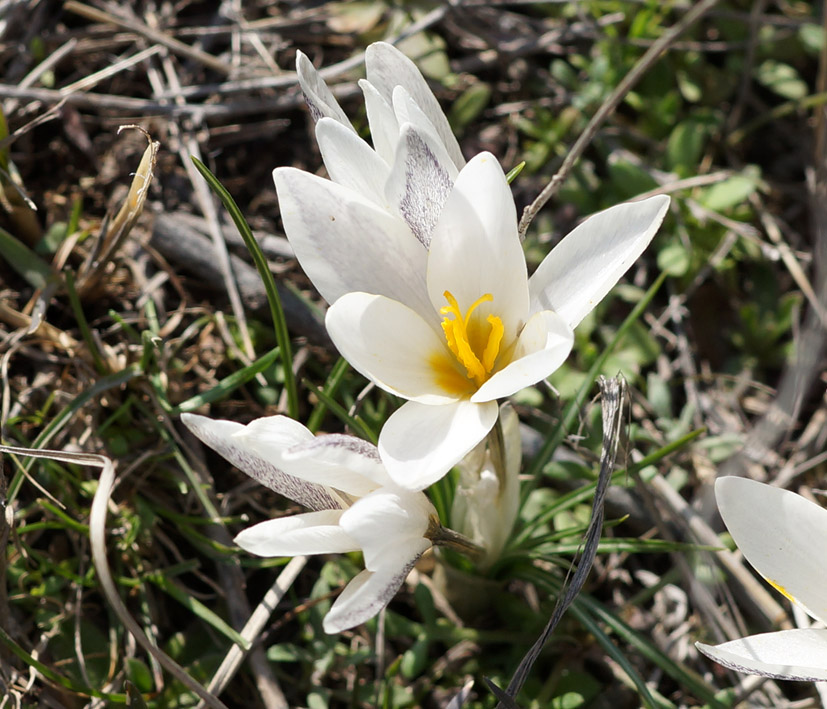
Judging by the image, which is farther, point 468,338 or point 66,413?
point 66,413

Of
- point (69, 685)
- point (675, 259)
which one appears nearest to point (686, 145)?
point (675, 259)

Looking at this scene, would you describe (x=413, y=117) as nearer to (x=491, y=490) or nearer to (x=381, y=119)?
(x=381, y=119)

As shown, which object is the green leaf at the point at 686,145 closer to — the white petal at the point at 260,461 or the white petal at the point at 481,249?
the white petal at the point at 481,249

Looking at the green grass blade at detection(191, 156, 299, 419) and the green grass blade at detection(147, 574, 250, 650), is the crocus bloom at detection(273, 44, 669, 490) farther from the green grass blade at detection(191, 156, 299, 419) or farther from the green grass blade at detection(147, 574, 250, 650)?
the green grass blade at detection(147, 574, 250, 650)

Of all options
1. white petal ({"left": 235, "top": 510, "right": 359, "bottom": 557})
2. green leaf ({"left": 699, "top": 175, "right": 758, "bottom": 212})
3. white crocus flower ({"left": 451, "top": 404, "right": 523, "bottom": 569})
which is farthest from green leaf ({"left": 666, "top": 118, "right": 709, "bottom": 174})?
white petal ({"left": 235, "top": 510, "right": 359, "bottom": 557})

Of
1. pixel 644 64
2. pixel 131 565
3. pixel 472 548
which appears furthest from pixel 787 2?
pixel 131 565

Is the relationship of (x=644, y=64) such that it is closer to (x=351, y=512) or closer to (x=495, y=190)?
(x=495, y=190)

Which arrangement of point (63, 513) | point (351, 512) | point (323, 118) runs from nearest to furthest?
point (351, 512), point (323, 118), point (63, 513)
